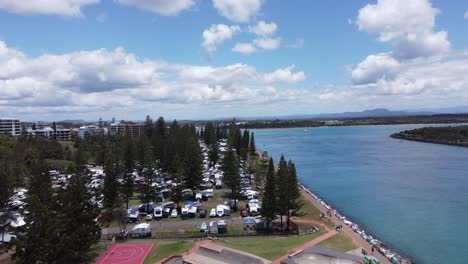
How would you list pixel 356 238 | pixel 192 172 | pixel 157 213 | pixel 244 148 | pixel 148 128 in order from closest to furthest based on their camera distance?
1. pixel 356 238
2. pixel 157 213
3. pixel 192 172
4. pixel 244 148
5. pixel 148 128

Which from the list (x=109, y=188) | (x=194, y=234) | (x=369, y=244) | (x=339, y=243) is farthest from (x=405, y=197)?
(x=109, y=188)

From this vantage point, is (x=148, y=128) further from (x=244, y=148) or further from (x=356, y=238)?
(x=356, y=238)

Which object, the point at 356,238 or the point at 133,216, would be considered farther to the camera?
the point at 133,216

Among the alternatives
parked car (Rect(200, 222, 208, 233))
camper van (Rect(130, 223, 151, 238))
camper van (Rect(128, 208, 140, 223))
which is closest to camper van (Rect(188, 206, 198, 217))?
parked car (Rect(200, 222, 208, 233))

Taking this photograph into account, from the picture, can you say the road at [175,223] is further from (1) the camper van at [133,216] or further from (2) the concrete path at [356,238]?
(2) the concrete path at [356,238]

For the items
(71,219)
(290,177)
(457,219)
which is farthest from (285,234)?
(457,219)

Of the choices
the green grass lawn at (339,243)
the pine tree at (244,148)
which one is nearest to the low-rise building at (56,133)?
the pine tree at (244,148)

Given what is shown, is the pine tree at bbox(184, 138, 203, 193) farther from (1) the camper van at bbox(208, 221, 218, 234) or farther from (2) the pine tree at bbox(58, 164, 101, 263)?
(2) the pine tree at bbox(58, 164, 101, 263)
